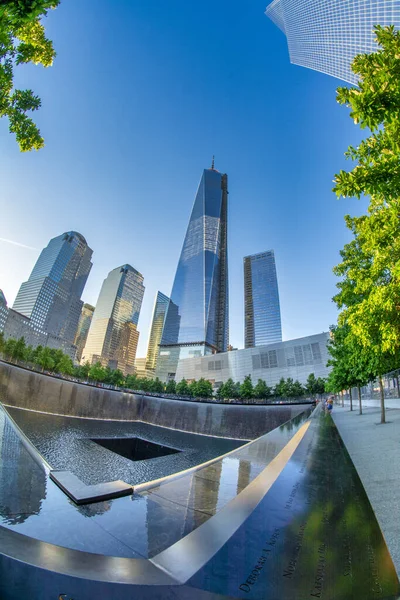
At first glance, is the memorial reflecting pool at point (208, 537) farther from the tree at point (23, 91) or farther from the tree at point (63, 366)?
the tree at point (63, 366)

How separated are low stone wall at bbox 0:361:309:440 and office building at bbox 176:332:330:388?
5774cm

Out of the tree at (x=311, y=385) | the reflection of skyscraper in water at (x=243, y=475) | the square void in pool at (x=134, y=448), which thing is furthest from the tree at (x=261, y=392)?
the reflection of skyscraper in water at (x=243, y=475)

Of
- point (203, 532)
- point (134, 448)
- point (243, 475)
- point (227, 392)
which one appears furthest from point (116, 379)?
point (203, 532)

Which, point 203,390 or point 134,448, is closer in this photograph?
point 134,448

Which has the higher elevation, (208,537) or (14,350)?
(14,350)

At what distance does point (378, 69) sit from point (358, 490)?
6.51m

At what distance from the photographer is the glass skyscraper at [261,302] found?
15843 centimetres

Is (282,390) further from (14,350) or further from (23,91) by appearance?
(23,91)

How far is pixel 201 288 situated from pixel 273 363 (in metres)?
73.3

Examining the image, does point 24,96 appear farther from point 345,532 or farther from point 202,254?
point 202,254

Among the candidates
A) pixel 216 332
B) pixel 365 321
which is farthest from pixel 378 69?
pixel 216 332

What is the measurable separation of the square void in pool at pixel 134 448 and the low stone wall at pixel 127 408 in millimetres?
10072

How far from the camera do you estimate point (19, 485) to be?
2.59 meters

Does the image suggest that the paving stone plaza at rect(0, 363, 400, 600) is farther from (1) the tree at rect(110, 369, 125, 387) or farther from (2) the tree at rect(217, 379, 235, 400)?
(1) the tree at rect(110, 369, 125, 387)
